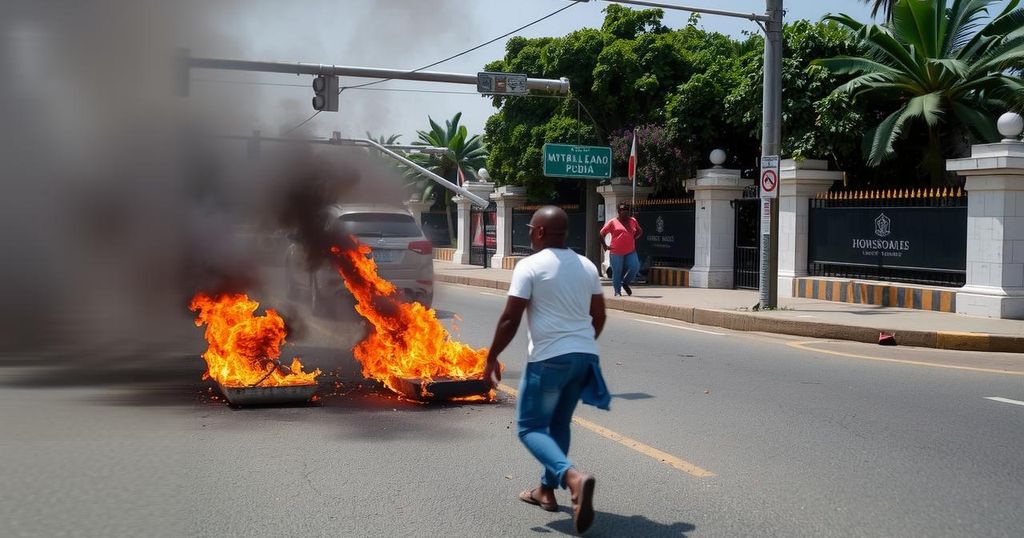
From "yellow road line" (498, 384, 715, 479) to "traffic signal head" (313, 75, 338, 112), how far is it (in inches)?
380

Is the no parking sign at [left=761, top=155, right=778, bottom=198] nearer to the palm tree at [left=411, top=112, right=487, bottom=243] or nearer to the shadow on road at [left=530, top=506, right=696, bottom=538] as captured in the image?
the shadow on road at [left=530, top=506, right=696, bottom=538]

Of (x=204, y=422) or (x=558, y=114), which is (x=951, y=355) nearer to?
(x=204, y=422)

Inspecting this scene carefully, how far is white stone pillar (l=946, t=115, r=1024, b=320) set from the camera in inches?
512

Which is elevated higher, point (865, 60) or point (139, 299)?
point (865, 60)

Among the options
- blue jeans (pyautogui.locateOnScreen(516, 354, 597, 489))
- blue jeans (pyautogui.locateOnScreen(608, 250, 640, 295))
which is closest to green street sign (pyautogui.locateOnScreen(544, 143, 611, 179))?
blue jeans (pyautogui.locateOnScreen(608, 250, 640, 295))

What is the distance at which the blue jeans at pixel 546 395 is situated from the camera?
4.52 m

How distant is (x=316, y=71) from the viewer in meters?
15.4

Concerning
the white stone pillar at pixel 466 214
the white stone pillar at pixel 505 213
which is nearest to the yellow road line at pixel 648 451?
the white stone pillar at pixel 505 213

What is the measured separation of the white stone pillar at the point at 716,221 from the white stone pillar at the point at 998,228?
6.21 meters

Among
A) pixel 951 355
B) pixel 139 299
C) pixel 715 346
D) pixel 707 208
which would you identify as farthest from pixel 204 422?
pixel 707 208

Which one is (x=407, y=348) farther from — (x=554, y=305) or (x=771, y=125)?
(x=771, y=125)

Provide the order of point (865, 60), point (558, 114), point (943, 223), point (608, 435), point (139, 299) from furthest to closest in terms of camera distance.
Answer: point (558, 114) → point (865, 60) → point (943, 223) → point (139, 299) → point (608, 435)

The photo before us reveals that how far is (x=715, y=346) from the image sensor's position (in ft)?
38.5

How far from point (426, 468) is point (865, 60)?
1651cm
